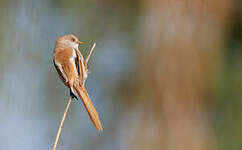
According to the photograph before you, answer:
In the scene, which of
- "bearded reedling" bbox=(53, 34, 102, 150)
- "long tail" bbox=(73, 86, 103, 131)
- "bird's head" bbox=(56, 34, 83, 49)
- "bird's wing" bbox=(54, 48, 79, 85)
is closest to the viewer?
"long tail" bbox=(73, 86, 103, 131)

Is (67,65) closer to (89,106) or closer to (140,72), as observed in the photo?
(89,106)

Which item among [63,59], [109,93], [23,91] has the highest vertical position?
[63,59]

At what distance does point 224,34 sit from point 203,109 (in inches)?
60.3

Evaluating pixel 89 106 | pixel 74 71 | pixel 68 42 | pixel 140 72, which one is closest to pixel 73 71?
pixel 74 71

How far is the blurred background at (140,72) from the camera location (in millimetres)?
4727

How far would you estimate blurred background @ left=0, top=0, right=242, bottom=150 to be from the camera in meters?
4.73

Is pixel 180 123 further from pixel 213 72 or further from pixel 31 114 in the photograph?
pixel 31 114

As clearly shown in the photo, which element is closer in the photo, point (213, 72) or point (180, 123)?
point (180, 123)

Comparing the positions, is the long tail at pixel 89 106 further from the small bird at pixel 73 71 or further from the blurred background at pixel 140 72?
the blurred background at pixel 140 72

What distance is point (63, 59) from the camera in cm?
348

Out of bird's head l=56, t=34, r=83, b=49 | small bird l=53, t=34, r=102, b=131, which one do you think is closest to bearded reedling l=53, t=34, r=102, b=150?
small bird l=53, t=34, r=102, b=131

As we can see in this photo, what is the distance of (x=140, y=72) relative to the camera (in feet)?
19.9

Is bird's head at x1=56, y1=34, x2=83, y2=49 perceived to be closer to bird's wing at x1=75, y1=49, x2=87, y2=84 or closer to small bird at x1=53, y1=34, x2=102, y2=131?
small bird at x1=53, y1=34, x2=102, y2=131

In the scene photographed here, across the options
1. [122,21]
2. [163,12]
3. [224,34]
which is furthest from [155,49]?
[122,21]
